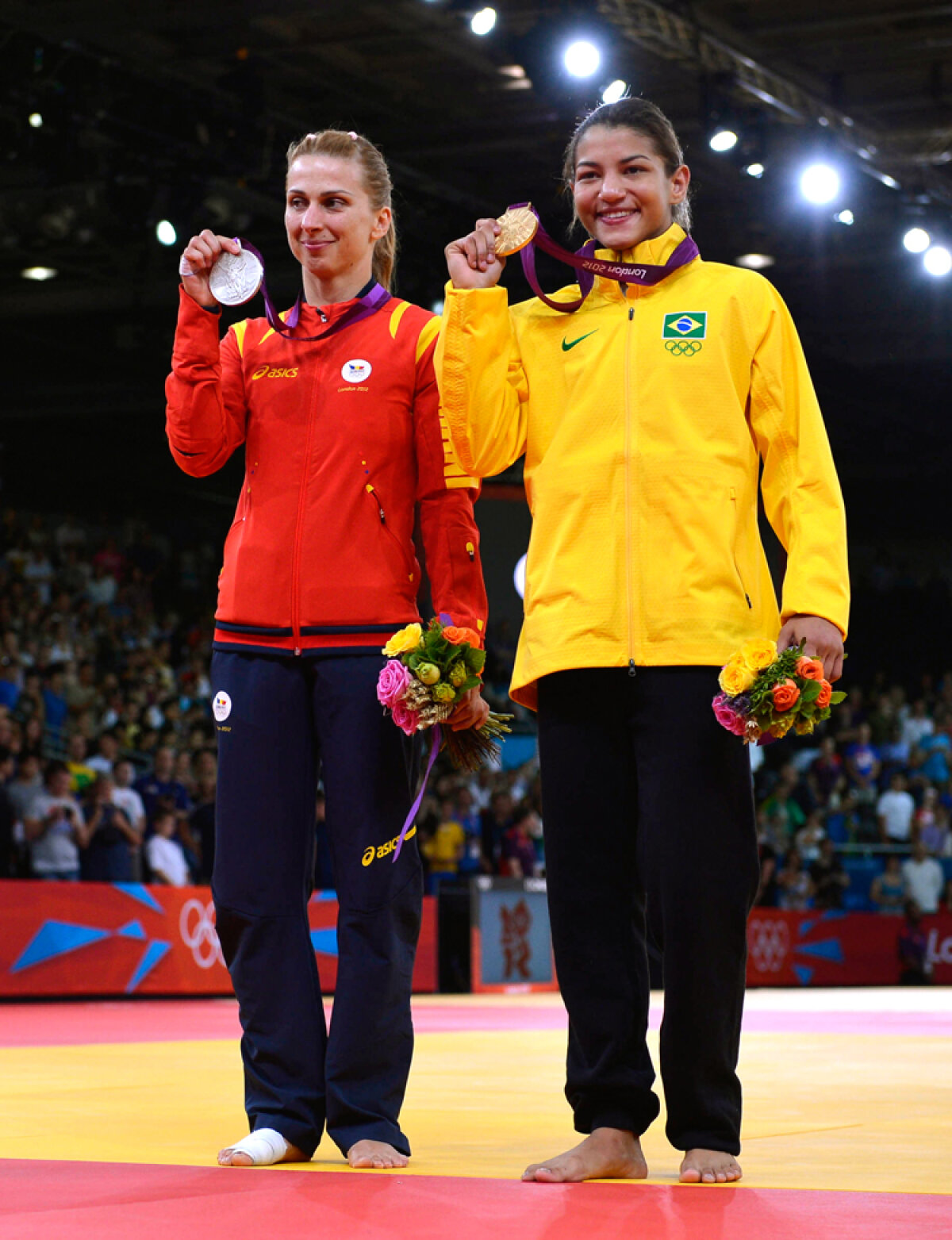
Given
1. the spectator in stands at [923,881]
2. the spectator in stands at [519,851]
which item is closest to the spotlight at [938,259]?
the spectator in stands at [519,851]

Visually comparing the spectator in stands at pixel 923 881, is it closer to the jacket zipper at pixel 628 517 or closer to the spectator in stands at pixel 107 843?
the spectator in stands at pixel 107 843

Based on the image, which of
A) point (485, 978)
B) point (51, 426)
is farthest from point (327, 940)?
point (51, 426)

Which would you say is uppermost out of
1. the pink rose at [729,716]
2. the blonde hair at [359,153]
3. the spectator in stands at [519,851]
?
the blonde hair at [359,153]

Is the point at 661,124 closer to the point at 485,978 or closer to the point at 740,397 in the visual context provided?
the point at 740,397

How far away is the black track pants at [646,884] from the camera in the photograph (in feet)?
10.9

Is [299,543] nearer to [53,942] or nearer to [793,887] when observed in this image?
[53,942]

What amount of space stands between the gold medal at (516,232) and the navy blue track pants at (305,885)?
901 millimetres

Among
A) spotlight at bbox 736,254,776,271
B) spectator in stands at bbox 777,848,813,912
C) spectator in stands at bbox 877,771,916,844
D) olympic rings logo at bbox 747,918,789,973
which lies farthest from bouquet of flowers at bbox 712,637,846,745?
spectator in stands at bbox 877,771,916,844

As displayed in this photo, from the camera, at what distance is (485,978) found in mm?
15992

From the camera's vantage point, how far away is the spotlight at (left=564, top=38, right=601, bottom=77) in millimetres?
12453

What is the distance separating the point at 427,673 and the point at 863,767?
20471 mm

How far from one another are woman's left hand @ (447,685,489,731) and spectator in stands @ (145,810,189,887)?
34.5 ft

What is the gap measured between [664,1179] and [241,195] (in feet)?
45.6

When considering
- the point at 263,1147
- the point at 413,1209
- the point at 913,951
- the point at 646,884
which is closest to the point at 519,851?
the point at 913,951
